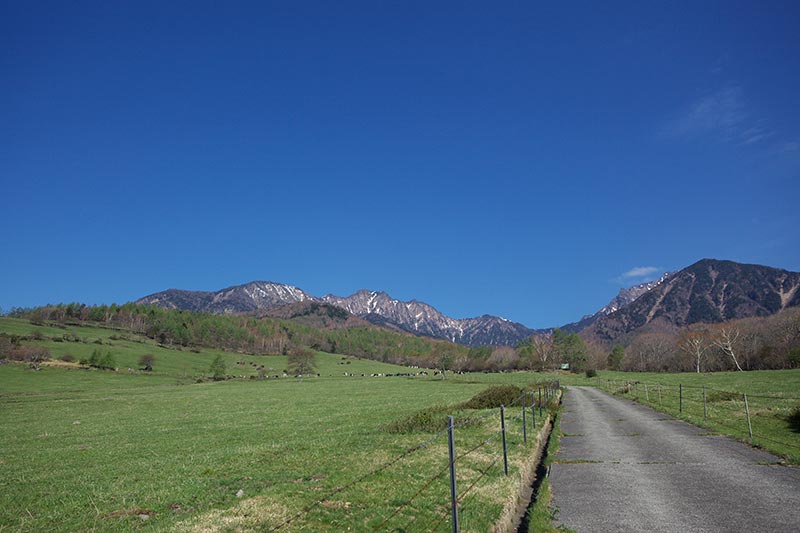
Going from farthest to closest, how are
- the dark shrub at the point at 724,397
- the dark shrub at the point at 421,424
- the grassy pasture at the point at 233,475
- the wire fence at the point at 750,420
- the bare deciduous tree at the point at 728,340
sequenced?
the bare deciduous tree at the point at 728,340
the dark shrub at the point at 724,397
the dark shrub at the point at 421,424
the wire fence at the point at 750,420
the grassy pasture at the point at 233,475

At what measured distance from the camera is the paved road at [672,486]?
37.9 ft

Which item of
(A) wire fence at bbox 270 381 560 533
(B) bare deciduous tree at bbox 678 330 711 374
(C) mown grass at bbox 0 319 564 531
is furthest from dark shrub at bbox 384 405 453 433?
(B) bare deciduous tree at bbox 678 330 711 374

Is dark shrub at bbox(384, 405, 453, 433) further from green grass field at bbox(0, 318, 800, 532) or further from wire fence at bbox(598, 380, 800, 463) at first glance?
wire fence at bbox(598, 380, 800, 463)

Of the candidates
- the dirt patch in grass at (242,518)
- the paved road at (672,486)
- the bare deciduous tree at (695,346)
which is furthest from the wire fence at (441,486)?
the bare deciduous tree at (695,346)

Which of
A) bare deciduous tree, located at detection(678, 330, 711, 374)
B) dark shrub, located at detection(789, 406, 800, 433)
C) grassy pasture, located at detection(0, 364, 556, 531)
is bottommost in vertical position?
grassy pasture, located at detection(0, 364, 556, 531)

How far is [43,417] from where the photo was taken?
51.6 meters

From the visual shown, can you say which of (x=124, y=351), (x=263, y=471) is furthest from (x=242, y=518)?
(x=124, y=351)

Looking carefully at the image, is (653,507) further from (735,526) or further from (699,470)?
(699,470)

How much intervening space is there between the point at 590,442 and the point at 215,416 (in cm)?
3676

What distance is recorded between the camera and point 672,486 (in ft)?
49.0

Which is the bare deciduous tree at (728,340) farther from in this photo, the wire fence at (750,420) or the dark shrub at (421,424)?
the dark shrub at (421,424)

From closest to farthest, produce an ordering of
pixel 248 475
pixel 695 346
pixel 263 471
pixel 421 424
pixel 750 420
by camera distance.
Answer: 1. pixel 248 475
2. pixel 263 471
3. pixel 750 420
4. pixel 421 424
5. pixel 695 346

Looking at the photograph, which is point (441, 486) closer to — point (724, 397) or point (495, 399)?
point (495, 399)

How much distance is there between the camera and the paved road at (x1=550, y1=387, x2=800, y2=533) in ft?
37.9
